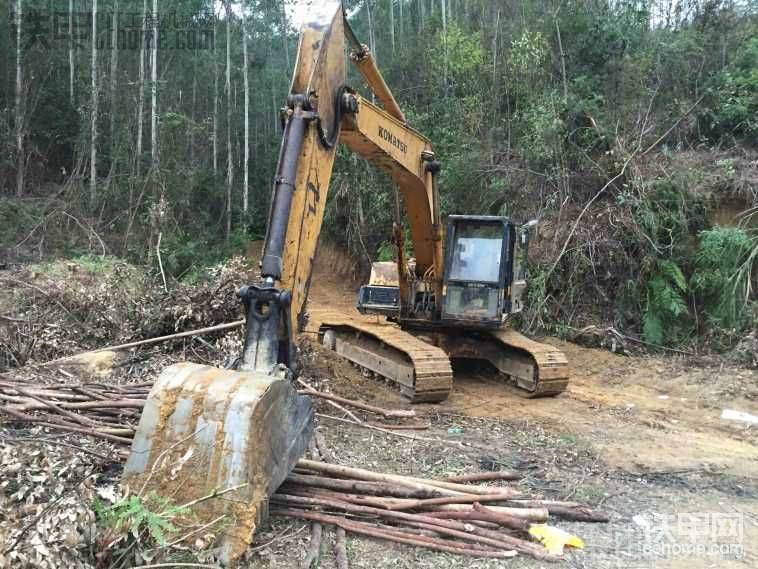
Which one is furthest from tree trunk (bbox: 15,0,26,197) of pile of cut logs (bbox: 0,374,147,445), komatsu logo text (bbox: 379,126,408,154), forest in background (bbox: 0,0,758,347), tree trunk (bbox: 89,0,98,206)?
komatsu logo text (bbox: 379,126,408,154)

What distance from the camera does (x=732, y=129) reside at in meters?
13.9

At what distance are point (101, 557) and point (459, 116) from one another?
53.0 ft

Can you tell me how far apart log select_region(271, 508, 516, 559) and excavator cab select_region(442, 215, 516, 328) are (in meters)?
4.91

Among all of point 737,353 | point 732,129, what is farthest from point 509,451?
point 732,129

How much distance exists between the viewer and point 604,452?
20.9 feet

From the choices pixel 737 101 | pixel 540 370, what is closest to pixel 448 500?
pixel 540 370

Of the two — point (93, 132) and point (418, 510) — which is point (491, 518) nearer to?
point (418, 510)

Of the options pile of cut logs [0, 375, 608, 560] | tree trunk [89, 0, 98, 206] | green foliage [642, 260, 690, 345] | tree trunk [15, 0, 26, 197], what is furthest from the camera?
tree trunk [15, 0, 26, 197]

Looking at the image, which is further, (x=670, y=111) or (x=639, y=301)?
(x=670, y=111)

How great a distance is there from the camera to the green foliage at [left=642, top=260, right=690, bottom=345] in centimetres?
1158

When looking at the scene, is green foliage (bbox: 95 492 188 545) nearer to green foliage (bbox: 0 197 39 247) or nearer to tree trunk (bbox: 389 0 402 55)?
green foliage (bbox: 0 197 39 247)

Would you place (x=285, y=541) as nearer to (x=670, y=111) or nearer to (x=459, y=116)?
(x=670, y=111)

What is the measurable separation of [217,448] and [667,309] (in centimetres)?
995

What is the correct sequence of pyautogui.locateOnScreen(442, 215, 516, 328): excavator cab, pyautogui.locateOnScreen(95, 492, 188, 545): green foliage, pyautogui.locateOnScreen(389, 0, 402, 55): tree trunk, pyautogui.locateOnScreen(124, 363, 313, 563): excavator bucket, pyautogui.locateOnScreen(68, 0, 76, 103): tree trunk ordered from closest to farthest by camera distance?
pyautogui.locateOnScreen(95, 492, 188, 545): green foliage, pyautogui.locateOnScreen(124, 363, 313, 563): excavator bucket, pyautogui.locateOnScreen(442, 215, 516, 328): excavator cab, pyautogui.locateOnScreen(68, 0, 76, 103): tree trunk, pyautogui.locateOnScreen(389, 0, 402, 55): tree trunk
